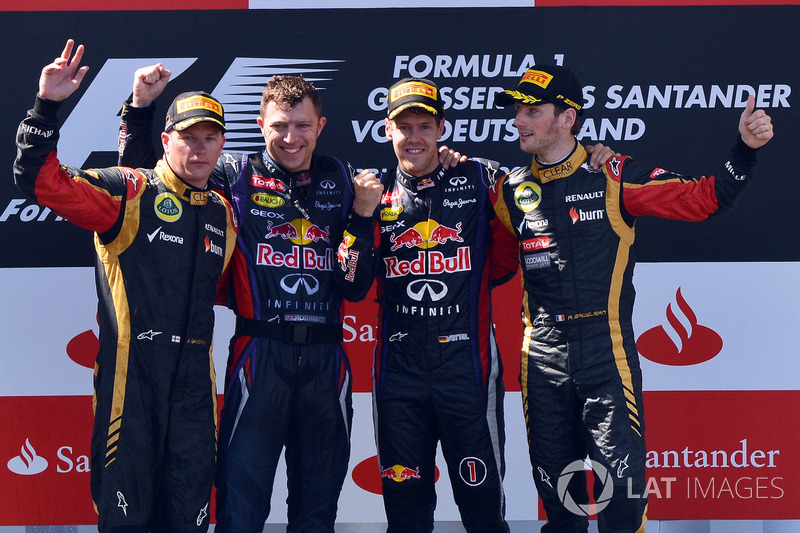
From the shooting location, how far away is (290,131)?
3113 millimetres

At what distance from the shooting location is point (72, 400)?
4020mm

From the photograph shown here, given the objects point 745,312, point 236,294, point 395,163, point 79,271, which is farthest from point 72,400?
point 745,312

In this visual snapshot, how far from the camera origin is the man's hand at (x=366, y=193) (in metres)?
3.01

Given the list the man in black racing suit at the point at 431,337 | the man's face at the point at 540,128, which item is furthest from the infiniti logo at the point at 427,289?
the man's face at the point at 540,128

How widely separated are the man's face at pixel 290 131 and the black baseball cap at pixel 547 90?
0.75 metres

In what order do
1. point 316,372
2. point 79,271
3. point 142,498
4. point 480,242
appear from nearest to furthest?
point 142,498 → point 316,372 → point 480,242 → point 79,271

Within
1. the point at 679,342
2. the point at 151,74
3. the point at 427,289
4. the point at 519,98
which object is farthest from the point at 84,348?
the point at 679,342

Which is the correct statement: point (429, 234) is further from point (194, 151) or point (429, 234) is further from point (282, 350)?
point (194, 151)

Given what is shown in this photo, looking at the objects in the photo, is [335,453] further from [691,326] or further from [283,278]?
[691,326]

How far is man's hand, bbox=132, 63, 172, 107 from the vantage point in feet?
10.0

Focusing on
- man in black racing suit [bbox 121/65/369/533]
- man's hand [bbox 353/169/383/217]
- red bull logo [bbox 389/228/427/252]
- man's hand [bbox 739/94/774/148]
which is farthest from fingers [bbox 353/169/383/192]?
man's hand [bbox 739/94/774/148]

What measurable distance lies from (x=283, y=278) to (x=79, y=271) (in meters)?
1.41

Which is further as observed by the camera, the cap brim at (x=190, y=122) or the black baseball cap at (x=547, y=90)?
the black baseball cap at (x=547, y=90)

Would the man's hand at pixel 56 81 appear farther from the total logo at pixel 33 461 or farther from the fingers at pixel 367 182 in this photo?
the total logo at pixel 33 461
